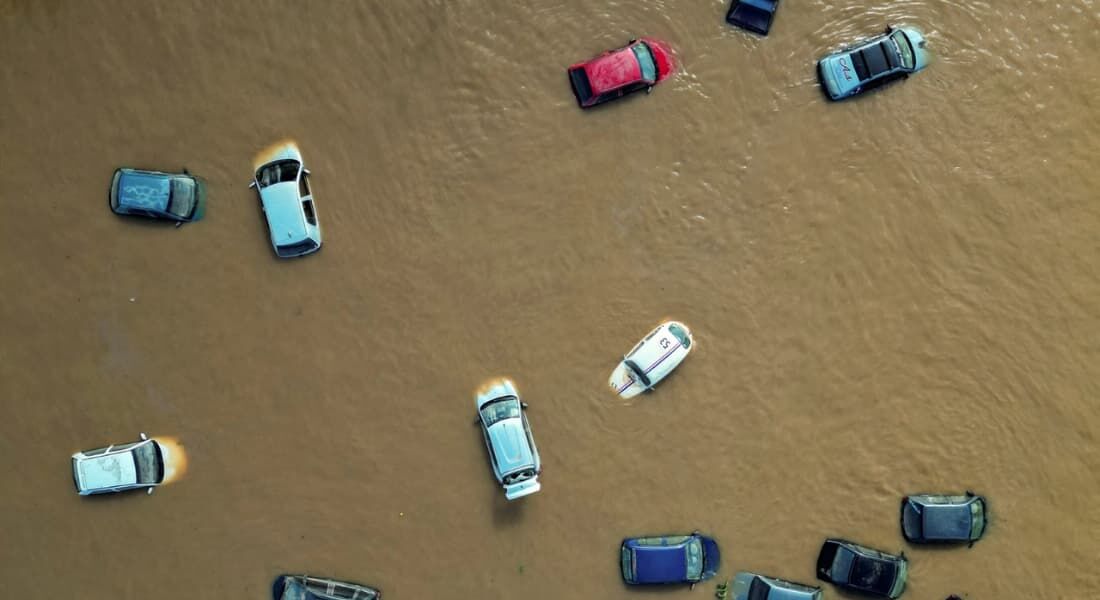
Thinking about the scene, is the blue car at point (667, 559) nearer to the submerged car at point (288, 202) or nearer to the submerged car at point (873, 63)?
the submerged car at point (288, 202)

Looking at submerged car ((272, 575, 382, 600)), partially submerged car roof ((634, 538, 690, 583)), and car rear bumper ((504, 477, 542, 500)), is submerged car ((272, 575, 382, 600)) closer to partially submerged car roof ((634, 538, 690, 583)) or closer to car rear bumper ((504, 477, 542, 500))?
car rear bumper ((504, 477, 542, 500))

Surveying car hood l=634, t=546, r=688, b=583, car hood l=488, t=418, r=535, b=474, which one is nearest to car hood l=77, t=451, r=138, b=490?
car hood l=488, t=418, r=535, b=474

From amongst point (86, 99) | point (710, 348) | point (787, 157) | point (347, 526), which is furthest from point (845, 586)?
point (86, 99)

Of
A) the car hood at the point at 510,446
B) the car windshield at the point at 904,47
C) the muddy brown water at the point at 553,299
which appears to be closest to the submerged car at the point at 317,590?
the muddy brown water at the point at 553,299

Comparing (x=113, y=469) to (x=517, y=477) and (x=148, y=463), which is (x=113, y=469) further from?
(x=517, y=477)

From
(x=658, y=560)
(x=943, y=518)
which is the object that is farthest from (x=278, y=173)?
(x=943, y=518)

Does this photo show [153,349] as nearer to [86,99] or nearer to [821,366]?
[86,99]
